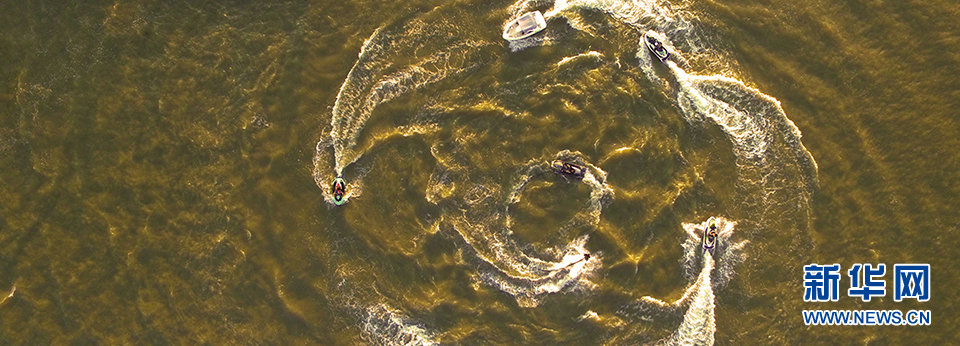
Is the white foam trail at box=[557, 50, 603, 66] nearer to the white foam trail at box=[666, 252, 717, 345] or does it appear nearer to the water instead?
the water

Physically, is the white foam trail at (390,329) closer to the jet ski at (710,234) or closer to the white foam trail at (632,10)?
the jet ski at (710,234)

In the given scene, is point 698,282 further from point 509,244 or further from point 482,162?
point 482,162

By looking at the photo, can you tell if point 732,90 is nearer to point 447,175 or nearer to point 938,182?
point 938,182

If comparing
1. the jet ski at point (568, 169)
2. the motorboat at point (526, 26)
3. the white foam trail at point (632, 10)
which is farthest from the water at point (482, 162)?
the motorboat at point (526, 26)

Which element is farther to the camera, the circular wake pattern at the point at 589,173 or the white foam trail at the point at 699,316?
the white foam trail at the point at 699,316

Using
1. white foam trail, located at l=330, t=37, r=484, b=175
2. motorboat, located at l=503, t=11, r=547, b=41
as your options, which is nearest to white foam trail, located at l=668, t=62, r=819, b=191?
motorboat, located at l=503, t=11, r=547, b=41

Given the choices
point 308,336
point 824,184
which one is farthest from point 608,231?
point 308,336
